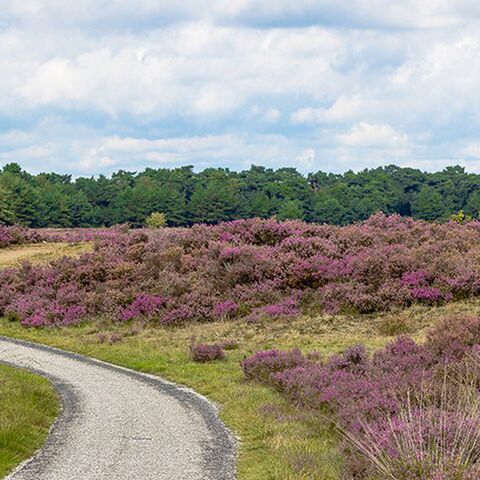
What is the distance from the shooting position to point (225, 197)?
131 meters

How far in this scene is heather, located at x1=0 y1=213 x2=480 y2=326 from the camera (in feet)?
108

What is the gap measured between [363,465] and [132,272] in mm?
29899

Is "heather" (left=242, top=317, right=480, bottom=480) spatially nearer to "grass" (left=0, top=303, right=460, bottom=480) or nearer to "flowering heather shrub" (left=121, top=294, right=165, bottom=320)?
"grass" (left=0, top=303, right=460, bottom=480)

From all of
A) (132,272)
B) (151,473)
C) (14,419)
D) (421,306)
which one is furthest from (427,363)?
(132,272)

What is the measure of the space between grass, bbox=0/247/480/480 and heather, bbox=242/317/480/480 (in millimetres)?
563

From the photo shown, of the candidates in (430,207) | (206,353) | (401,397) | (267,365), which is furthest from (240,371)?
(430,207)

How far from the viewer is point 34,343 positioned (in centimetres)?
3130

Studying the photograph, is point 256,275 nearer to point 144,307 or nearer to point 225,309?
point 225,309

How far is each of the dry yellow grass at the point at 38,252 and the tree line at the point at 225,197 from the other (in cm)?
4414

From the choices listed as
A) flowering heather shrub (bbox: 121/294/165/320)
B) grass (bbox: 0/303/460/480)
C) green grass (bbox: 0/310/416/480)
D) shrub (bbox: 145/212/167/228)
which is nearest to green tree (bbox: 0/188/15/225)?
Result: shrub (bbox: 145/212/167/228)

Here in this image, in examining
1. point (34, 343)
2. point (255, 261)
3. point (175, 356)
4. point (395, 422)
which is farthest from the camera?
point (255, 261)

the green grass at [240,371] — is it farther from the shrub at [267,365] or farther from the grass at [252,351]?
the shrub at [267,365]

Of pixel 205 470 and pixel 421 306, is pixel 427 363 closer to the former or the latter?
pixel 205 470

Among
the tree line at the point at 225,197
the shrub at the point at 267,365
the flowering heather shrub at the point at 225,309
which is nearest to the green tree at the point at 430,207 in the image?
the tree line at the point at 225,197
